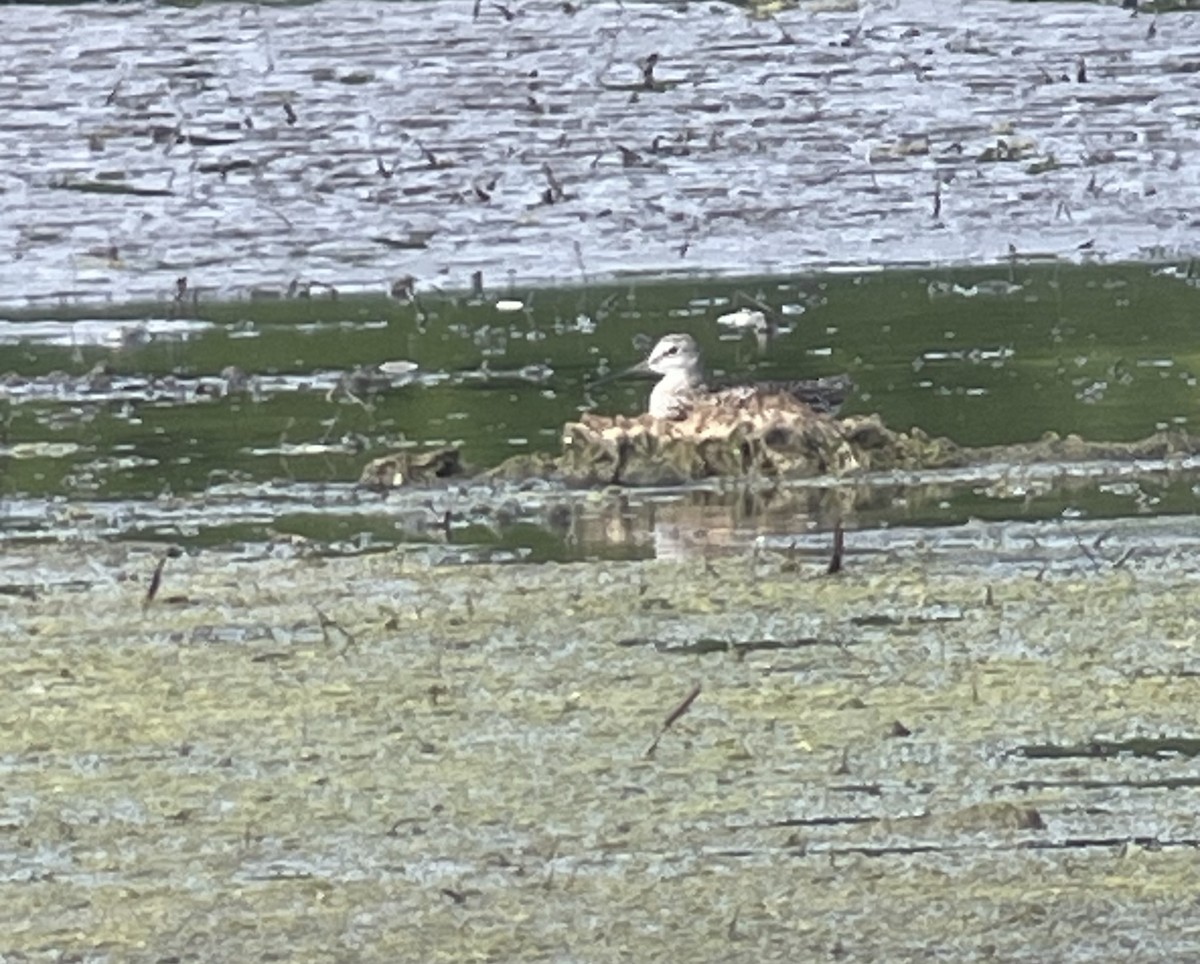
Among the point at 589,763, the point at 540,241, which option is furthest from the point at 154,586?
the point at 540,241

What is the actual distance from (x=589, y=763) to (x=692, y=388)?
4.43 metres

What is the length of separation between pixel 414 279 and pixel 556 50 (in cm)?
486

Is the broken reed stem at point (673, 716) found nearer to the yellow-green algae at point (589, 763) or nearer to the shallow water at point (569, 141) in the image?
the yellow-green algae at point (589, 763)

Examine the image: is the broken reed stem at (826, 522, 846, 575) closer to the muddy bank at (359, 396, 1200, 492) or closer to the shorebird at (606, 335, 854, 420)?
the muddy bank at (359, 396, 1200, 492)

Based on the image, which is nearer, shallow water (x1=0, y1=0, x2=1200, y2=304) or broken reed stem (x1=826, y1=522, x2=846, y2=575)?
broken reed stem (x1=826, y1=522, x2=846, y2=575)

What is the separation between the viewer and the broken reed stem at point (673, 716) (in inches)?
337

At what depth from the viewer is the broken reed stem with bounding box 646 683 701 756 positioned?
8555mm

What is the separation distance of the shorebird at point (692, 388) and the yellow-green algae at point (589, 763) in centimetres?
189

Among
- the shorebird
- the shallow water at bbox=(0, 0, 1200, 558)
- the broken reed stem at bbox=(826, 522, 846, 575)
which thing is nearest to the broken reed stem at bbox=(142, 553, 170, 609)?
the shallow water at bbox=(0, 0, 1200, 558)

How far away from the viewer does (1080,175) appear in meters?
19.1

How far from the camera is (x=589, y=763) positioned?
8461 mm

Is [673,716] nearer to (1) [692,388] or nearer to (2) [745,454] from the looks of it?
(2) [745,454]

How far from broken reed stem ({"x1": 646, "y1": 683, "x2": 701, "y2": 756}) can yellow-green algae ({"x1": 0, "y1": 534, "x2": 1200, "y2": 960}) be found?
0.11 ft

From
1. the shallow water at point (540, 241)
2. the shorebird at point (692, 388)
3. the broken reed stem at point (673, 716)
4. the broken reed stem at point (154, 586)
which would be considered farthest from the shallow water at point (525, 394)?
the broken reed stem at point (673, 716)
